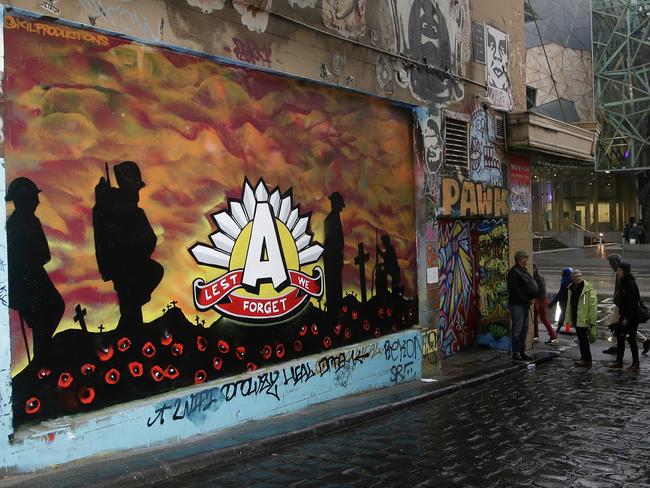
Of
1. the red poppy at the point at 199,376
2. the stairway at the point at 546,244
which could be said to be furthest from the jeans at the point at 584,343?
the stairway at the point at 546,244

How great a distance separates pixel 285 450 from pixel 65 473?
6.64ft

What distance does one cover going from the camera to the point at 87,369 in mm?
5684

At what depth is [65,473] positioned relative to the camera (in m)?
5.18

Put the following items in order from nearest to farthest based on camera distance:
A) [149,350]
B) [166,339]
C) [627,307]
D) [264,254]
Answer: [149,350]
[166,339]
[264,254]
[627,307]

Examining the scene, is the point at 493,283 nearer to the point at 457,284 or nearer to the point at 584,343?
the point at 457,284

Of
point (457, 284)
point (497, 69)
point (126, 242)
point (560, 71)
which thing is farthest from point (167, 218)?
point (560, 71)

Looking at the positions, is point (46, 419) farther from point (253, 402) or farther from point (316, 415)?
point (316, 415)

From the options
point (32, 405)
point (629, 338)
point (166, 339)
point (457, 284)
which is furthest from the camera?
point (457, 284)

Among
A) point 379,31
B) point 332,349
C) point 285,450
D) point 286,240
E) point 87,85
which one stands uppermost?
point 379,31

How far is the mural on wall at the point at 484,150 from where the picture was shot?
37.1 ft

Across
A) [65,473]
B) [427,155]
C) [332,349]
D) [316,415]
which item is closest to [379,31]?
[427,155]

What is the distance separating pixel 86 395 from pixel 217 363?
1.50 metres

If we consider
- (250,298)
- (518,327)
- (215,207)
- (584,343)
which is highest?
(215,207)

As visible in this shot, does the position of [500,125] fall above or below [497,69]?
below
